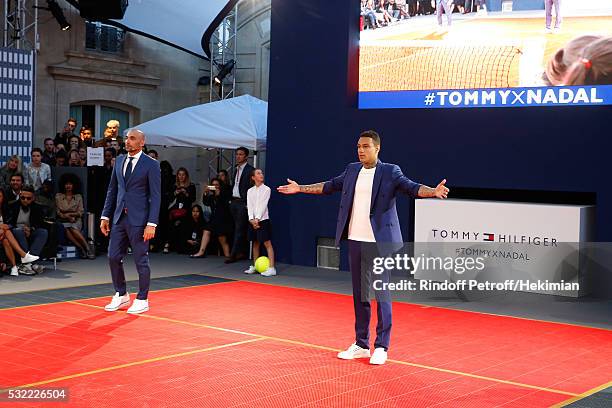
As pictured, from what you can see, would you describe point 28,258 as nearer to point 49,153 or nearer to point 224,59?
point 49,153

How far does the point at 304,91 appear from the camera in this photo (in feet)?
50.1

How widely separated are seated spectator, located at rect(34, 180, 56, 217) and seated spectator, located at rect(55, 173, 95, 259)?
0.19 m

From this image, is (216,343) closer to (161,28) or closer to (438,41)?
(438,41)

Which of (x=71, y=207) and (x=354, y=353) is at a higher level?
(x=71, y=207)

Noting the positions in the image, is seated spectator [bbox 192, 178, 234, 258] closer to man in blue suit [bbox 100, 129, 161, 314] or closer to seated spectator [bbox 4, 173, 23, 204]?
seated spectator [bbox 4, 173, 23, 204]

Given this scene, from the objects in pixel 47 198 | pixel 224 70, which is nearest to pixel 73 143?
pixel 47 198

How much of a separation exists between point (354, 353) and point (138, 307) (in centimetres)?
322

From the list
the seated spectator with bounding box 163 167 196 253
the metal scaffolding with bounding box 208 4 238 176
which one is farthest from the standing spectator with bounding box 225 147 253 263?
the metal scaffolding with bounding box 208 4 238 176

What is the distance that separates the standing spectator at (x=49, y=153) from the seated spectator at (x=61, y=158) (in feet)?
0.33

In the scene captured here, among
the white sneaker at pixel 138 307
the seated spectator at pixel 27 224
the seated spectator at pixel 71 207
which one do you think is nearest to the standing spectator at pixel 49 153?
the seated spectator at pixel 71 207

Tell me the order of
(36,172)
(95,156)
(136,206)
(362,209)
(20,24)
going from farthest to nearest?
(20,24)
(95,156)
(36,172)
(136,206)
(362,209)

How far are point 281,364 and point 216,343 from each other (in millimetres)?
1088

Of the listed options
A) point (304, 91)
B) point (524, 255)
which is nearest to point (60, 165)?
point (304, 91)

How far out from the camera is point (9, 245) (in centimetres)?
1286
